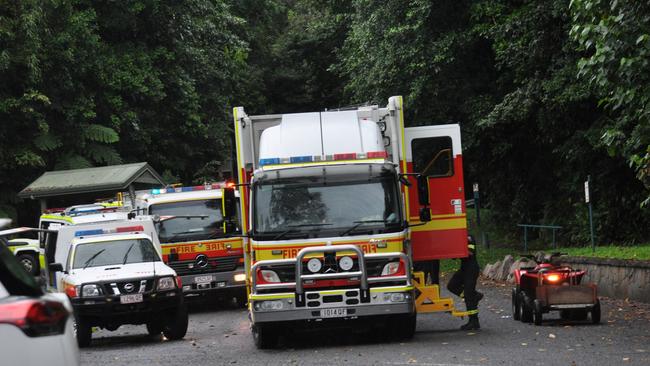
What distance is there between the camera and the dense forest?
30297mm

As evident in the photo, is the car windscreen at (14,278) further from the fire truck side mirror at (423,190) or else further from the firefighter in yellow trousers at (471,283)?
the firefighter in yellow trousers at (471,283)

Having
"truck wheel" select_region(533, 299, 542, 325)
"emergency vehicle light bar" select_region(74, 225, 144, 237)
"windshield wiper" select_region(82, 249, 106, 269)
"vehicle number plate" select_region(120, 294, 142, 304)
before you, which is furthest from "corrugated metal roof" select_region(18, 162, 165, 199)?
"truck wheel" select_region(533, 299, 542, 325)

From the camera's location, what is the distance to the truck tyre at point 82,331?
17922 mm

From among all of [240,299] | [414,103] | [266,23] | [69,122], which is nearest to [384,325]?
[240,299]

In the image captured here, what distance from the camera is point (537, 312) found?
17203 millimetres

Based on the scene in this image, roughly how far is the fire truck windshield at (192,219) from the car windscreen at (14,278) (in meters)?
17.7

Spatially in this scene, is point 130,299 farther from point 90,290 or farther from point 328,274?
point 328,274

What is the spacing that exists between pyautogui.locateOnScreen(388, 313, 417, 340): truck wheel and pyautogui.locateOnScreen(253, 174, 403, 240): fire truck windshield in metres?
1.44

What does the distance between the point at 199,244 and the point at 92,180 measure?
9687 millimetres

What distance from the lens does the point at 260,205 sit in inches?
618

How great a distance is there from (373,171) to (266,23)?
42.8 m

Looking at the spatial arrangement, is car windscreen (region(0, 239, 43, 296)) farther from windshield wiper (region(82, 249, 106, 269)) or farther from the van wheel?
windshield wiper (region(82, 249, 106, 269))

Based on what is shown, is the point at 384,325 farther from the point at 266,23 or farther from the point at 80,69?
the point at 266,23

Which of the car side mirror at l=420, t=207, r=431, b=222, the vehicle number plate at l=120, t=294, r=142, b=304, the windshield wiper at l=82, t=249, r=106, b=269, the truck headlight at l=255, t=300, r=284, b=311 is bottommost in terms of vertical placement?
the truck headlight at l=255, t=300, r=284, b=311
